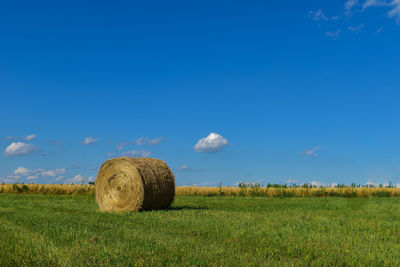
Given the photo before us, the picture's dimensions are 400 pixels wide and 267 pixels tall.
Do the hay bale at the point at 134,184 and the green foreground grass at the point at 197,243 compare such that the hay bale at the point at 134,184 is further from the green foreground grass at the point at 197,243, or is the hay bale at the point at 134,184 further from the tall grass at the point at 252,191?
the tall grass at the point at 252,191

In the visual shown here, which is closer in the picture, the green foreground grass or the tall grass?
the green foreground grass

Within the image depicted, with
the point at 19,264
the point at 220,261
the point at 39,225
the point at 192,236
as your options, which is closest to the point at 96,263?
the point at 19,264

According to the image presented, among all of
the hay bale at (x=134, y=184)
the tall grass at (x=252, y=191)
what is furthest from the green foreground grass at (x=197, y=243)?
the tall grass at (x=252, y=191)

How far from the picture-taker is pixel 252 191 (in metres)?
35.8

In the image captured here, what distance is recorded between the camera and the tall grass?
35562 mm

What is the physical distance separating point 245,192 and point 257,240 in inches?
1054

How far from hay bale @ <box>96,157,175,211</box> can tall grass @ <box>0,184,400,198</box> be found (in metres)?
17.8

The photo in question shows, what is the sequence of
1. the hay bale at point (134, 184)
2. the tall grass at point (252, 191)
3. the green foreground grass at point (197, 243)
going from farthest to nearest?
the tall grass at point (252, 191) < the hay bale at point (134, 184) < the green foreground grass at point (197, 243)

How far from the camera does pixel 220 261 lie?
6.78 meters

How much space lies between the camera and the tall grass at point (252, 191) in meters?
35.6

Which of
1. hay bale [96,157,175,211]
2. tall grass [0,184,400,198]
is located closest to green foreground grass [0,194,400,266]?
hay bale [96,157,175,211]

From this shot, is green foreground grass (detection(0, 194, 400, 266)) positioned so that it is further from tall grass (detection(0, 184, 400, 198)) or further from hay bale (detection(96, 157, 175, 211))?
tall grass (detection(0, 184, 400, 198))

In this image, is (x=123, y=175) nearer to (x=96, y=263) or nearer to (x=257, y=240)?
(x=257, y=240)

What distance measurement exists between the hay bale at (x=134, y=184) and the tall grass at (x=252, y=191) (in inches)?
703
